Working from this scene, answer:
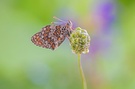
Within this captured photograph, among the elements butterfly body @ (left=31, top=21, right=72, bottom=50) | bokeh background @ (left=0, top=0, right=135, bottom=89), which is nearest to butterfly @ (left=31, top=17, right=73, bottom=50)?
butterfly body @ (left=31, top=21, right=72, bottom=50)

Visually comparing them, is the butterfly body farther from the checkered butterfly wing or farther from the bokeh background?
the bokeh background

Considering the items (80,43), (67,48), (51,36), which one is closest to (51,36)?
(51,36)

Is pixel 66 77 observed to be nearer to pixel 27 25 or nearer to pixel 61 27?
pixel 27 25

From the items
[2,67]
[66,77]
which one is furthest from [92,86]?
[2,67]

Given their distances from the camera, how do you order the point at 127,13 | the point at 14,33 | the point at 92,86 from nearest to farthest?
the point at 92,86 → the point at 14,33 → the point at 127,13

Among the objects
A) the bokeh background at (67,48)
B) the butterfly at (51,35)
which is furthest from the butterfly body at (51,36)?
the bokeh background at (67,48)

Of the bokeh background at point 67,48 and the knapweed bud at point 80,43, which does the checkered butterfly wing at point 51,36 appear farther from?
the bokeh background at point 67,48

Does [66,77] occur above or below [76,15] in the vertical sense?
below
